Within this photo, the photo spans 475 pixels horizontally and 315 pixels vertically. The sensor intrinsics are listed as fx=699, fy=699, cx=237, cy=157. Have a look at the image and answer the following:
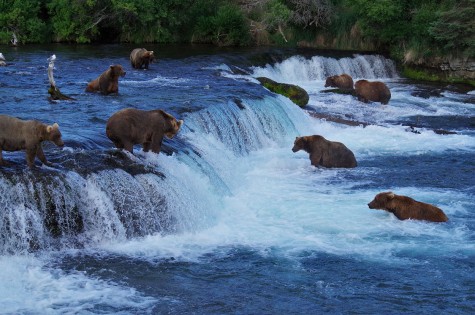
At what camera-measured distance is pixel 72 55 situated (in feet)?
85.5

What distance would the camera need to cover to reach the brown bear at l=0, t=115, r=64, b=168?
9.15 metres

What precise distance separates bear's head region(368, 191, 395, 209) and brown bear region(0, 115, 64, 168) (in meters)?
5.16

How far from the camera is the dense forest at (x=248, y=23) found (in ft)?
98.0

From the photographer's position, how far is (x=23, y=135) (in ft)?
30.3

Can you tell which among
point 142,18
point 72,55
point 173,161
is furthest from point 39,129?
point 142,18

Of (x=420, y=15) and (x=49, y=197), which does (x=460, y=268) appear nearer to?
(x=49, y=197)

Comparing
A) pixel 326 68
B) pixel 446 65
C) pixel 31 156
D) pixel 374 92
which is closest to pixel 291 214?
pixel 31 156

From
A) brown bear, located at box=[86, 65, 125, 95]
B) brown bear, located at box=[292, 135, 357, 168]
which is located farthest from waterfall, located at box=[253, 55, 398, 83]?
brown bear, located at box=[292, 135, 357, 168]

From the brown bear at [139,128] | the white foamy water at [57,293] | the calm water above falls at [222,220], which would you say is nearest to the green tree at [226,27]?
the calm water above falls at [222,220]

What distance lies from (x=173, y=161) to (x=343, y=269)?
3.86m

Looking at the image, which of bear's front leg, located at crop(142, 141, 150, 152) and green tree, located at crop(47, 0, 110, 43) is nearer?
bear's front leg, located at crop(142, 141, 150, 152)

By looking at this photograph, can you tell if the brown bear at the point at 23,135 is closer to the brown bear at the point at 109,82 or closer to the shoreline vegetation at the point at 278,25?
the brown bear at the point at 109,82

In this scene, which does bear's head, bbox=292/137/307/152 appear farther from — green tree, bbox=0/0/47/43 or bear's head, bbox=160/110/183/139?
green tree, bbox=0/0/47/43

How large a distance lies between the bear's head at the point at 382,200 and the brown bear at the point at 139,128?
11.3ft
